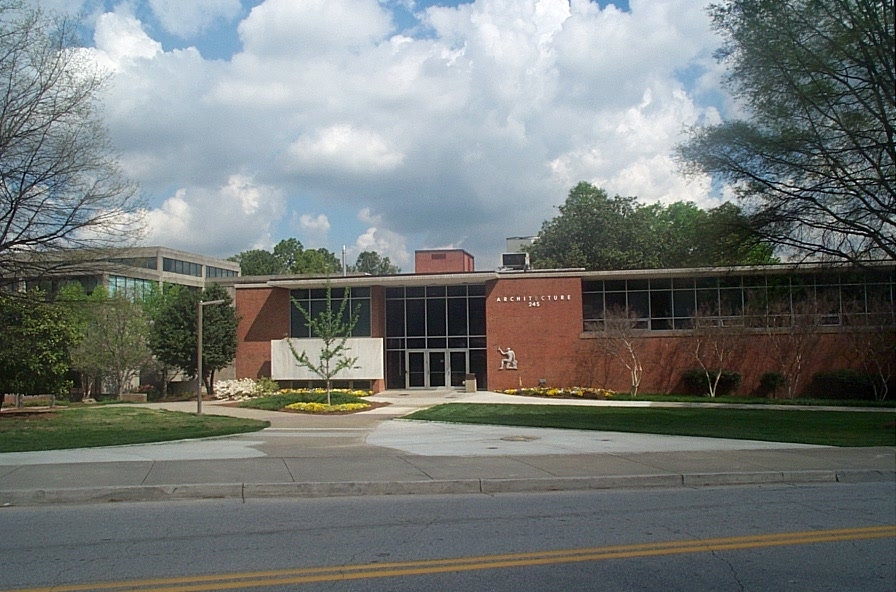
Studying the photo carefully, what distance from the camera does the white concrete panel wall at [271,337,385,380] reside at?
125 feet

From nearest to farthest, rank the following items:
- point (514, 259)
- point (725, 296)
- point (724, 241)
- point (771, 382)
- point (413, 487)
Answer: point (413, 487), point (724, 241), point (771, 382), point (725, 296), point (514, 259)

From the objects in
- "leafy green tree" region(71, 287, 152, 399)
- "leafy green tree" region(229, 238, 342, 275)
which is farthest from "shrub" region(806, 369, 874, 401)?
"leafy green tree" region(229, 238, 342, 275)

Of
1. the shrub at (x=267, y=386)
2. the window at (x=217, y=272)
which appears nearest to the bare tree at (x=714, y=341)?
the shrub at (x=267, y=386)

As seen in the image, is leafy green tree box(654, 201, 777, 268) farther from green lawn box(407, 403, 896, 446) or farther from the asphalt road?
the asphalt road

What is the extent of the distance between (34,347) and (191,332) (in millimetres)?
13693

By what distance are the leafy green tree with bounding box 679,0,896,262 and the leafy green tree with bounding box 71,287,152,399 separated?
28.9 m

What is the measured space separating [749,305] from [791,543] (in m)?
29.9

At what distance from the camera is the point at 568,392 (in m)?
35.3

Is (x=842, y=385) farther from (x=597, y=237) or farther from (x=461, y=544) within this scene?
(x=461, y=544)

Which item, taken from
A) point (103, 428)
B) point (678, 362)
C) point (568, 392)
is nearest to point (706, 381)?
point (678, 362)

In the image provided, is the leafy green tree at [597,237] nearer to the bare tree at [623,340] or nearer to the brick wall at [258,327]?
the bare tree at [623,340]

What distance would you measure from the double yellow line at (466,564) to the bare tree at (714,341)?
27.8 metres

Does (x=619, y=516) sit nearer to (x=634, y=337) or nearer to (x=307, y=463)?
(x=307, y=463)

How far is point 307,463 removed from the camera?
42.1 feet
